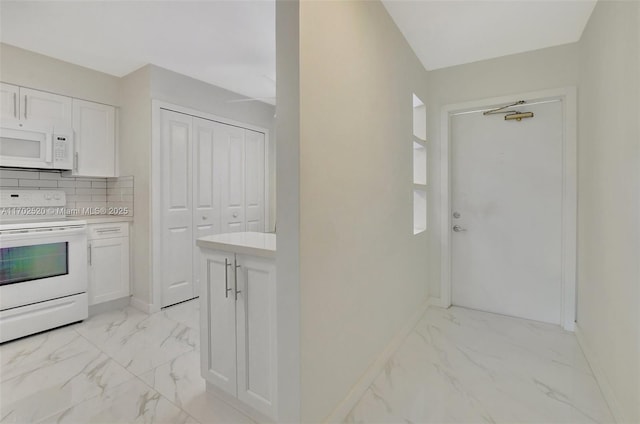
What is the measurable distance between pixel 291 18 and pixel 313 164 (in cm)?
59

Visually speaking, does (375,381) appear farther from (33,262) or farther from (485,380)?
(33,262)

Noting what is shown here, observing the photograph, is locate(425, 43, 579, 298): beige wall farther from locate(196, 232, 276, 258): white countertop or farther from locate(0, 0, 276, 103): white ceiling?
locate(196, 232, 276, 258): white countertop

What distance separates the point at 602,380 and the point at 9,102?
15.7 ft

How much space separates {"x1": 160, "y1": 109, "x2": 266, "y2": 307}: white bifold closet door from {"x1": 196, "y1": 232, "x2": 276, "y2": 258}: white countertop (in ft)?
5.54

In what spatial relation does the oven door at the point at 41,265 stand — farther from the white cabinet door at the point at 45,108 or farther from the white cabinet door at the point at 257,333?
the white cabinet door at the point at 257,333

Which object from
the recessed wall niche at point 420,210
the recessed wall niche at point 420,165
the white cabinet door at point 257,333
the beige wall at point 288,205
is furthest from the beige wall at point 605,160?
the white cabinet door at point 257,333

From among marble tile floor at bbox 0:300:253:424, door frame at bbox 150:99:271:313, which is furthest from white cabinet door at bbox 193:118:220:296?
marble tile floor at bbox 0:300:253:424

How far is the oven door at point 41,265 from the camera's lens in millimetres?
2414

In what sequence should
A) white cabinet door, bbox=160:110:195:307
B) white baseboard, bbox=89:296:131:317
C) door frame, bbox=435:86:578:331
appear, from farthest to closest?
white cabinet door, bbox=160:110:195:307
white baseboard, bbox=89:296:131:317
door frame, bbox=435:86:578:331

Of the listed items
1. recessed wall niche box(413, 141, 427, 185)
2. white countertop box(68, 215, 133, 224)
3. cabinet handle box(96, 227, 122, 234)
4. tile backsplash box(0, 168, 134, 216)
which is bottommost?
cabinet handle box(96, 227, 122, 234)

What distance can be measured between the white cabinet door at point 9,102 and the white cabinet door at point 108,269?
124 cm

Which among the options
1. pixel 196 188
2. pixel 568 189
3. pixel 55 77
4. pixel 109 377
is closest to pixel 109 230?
pixel 196 188

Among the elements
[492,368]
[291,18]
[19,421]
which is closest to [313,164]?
[291,18]

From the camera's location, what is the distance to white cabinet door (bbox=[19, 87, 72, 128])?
9.02ft
